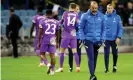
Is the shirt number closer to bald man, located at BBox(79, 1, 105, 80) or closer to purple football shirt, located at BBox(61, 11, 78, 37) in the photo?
purple football shirt, located at BBox(61, 11, 78, 37)

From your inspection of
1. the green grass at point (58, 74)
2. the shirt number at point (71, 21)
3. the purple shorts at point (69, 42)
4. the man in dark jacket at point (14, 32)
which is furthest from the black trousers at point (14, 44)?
the shirt number at point (71, 21)

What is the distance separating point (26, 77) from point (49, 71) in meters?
1.26

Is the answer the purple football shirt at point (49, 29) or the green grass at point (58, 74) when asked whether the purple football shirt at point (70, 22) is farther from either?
the green grass at point (58, 74)

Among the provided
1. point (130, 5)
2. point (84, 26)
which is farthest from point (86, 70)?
point (130, 5)

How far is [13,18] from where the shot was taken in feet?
100

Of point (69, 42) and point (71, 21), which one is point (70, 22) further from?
point (69, 42)

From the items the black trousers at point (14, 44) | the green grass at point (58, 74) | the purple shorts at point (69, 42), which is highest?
the purple shorts at point (69, 42)

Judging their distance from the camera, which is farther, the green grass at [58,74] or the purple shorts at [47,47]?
the purple shorts at [47,47]

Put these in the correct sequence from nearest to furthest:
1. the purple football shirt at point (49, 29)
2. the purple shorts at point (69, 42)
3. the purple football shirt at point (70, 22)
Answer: the purple football shirt at point (49, 29), the purple football shirt at point (70, 22), the purple shorts at point (69, 42)

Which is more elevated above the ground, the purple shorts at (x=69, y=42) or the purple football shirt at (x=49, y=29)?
the purple football shirt at (x=49, y=29)

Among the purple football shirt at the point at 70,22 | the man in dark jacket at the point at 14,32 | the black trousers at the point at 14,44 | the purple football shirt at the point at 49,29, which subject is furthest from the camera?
the black trousers at the point at 14,44

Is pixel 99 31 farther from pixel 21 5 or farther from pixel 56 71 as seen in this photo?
pixel 21 5

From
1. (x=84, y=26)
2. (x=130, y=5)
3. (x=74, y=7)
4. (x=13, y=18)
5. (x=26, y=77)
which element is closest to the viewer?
(x=84, y=26)

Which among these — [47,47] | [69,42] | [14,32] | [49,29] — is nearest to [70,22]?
[69,42]
